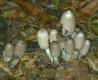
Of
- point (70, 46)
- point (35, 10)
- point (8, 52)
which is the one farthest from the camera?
point (35, 10)

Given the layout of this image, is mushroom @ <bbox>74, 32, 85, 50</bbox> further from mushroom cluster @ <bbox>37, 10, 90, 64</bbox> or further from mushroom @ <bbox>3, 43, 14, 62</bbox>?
mushroom @ <bbox>3, 43, 14, 62</bbox>

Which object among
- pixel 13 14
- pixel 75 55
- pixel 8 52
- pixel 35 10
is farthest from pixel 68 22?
pixel 13 14

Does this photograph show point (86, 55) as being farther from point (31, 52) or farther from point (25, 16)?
point (25, 16)

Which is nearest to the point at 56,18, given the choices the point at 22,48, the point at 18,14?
the point at 18,14

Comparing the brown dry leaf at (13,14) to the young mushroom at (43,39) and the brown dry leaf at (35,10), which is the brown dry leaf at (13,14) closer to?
the brown dry leaf at (35,10)

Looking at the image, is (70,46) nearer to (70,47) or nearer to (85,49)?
(70,47)

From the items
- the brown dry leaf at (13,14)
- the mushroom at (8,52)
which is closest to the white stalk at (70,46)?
the mushroom at (8,52)

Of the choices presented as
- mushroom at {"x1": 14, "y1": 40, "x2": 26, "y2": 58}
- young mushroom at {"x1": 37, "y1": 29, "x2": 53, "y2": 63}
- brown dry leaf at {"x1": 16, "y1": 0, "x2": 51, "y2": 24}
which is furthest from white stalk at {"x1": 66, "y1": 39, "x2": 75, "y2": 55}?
brown dry leaf at {"x1": 16, "y1": 0, "x2": 51, "y2": 24}
